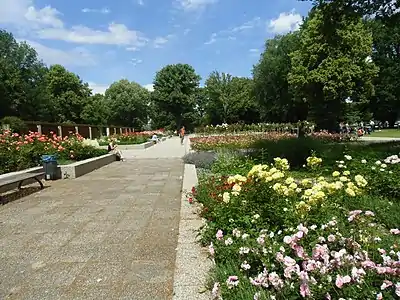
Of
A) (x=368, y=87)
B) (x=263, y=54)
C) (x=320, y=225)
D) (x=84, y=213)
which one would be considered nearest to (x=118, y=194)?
(x=84, y=213)

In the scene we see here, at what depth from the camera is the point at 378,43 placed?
5072 centimetres

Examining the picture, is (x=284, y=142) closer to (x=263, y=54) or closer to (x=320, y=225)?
(x=320, y=225)

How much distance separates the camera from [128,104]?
262 feet

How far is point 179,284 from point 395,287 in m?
1.66

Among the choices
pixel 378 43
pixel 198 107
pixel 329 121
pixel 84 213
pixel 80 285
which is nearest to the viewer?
pixel 80 285

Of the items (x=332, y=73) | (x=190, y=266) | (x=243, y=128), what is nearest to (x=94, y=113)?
(x=332, y=73)

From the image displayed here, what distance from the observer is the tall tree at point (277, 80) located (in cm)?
4816

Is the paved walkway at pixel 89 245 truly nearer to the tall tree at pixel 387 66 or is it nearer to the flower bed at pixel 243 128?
the flower bed at pixel 243 128

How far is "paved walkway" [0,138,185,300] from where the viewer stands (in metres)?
3.26

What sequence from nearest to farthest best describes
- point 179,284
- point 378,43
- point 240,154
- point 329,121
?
1. point 179,284
2. point 240,154
3. point 329,121
4. point 378,43

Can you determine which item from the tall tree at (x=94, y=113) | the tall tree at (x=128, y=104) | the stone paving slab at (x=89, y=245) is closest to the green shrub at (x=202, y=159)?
the stone paving slab at (x=89, y=245)

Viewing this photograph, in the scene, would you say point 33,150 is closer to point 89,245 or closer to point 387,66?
point 89,245

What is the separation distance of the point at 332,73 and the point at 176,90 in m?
40.2

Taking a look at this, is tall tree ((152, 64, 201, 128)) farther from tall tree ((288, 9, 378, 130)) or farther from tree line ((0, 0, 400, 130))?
tall tree ((288, 9, 378, 130))
